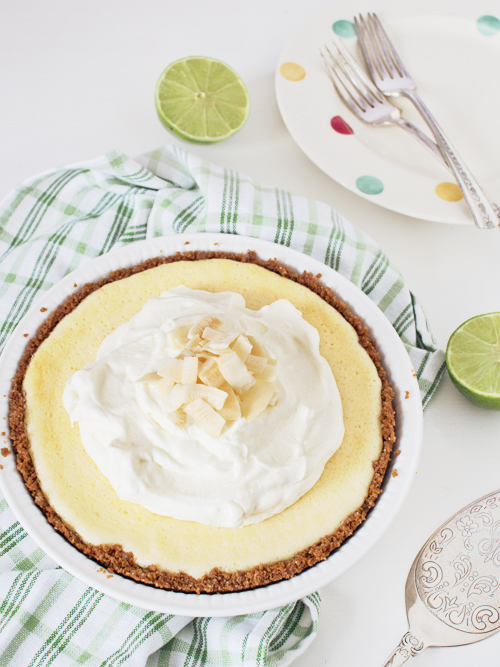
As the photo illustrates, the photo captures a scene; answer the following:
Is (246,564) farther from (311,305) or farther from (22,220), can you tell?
(22,220)

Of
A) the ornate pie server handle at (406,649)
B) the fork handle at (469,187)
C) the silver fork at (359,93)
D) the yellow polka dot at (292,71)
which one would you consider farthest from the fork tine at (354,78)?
the ornate pie server handle at (406,649)

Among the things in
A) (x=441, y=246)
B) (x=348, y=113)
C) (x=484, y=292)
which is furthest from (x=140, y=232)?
(x=484, y=292)

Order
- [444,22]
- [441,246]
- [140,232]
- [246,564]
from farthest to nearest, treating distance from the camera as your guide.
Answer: [444,22], [441,246], [140,232], [246,564]

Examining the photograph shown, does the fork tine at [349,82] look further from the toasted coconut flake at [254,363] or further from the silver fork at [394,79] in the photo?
the toasted coconut flake at [254,363]

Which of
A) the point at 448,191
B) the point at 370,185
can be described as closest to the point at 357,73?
the point at 370,185

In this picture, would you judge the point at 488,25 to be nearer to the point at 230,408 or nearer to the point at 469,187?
the point at 469,187

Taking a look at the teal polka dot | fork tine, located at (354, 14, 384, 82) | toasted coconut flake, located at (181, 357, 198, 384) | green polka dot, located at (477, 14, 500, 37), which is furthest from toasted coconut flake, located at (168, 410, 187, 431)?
green polka dot, located at (477, 14, 500, 37)
